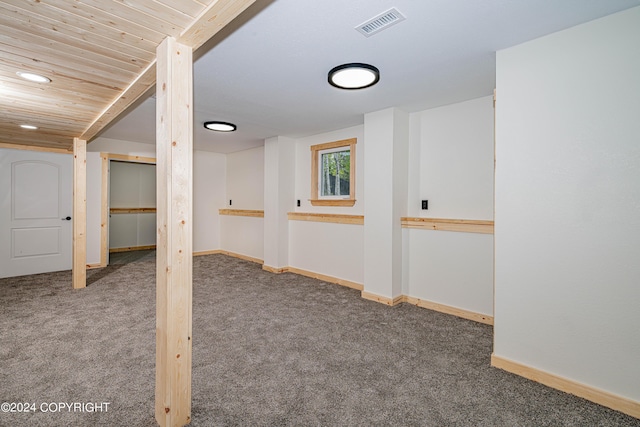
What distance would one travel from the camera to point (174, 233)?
5.36 feet

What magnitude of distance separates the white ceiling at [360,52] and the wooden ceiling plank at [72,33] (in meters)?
0.58

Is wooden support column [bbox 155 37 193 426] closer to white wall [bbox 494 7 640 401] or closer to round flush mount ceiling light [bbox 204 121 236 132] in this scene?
white wall [bbox 494 7 640 401]

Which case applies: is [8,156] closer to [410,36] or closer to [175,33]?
[175,33]

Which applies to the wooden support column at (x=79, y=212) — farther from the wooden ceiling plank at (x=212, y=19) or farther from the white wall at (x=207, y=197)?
the wooden ceiling plank at (x=212, y=19)

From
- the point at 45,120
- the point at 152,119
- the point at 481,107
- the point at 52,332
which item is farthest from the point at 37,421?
the point at 481,107

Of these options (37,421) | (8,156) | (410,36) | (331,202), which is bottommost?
(37,421)

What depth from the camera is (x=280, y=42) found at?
223 centimetres

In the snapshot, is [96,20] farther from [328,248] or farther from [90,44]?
[328,248]

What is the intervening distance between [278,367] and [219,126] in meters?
3.62

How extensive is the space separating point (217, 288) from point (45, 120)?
9.49ft

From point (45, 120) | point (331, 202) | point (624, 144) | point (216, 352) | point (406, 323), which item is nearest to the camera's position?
point (624, 144)

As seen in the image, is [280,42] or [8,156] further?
[8,156]

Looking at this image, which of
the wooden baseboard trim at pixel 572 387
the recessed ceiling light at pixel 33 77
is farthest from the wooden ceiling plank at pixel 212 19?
the wooden baseboard trim at pixel 572 387

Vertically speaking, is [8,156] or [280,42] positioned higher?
[280,42]
